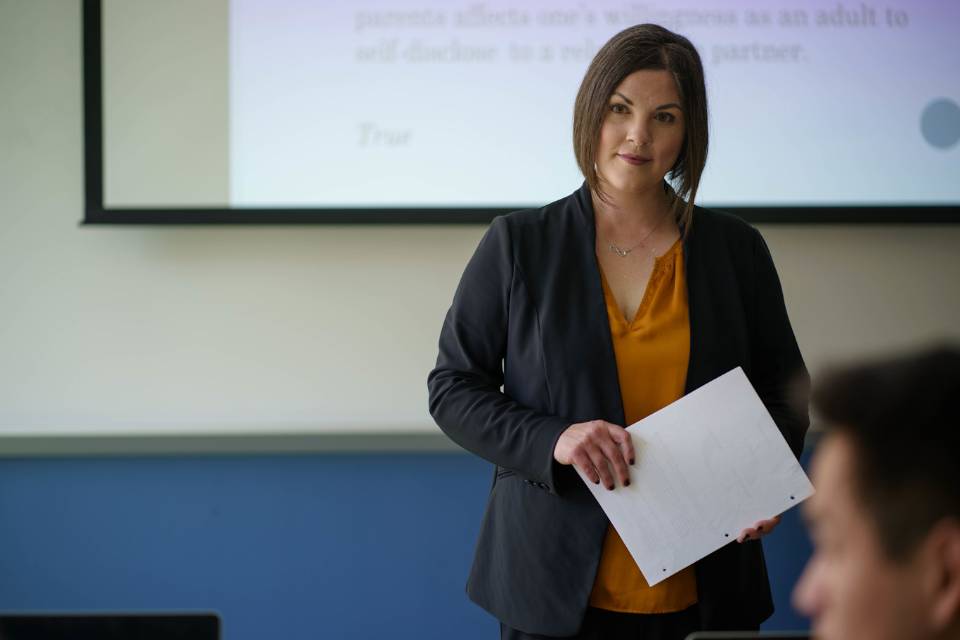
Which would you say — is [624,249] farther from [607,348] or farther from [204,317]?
[204,317]

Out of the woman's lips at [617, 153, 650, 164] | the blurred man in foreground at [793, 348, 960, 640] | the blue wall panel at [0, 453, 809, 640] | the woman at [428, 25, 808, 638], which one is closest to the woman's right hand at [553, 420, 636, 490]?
the woman at [428, 25, 808, 638]

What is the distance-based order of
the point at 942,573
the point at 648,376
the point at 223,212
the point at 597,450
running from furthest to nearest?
1. the point at 223,212
2. the point at 648,376
3. the point at 597,450
4. the point at 942,573

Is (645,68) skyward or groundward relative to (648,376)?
skyward

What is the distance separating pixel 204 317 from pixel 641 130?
4.70 feet

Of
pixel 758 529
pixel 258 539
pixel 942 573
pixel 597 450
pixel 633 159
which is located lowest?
pixel 258 539

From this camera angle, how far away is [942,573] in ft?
2.09

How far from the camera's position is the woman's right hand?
56.2 inches

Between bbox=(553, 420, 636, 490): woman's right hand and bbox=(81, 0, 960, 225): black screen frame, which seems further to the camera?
bbox=(81, 0, 960, 225): black screen frame

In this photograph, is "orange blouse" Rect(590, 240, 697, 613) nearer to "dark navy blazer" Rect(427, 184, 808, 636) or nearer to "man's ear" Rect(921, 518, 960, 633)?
"dark navy blazer" Rect(427, 184, 808, 636)

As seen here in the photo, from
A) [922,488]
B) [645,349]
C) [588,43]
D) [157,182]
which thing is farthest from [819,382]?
[157,182]

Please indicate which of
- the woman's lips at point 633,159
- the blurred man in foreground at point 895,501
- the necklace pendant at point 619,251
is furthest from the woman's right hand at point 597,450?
the blurred man in foreground at point 895,501

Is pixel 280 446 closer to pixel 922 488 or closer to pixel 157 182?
pixel 157 182

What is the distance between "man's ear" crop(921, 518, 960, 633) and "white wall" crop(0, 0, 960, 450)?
1991 mm

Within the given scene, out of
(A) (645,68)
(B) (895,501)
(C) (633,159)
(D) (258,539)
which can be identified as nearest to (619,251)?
(C) (633,159)
